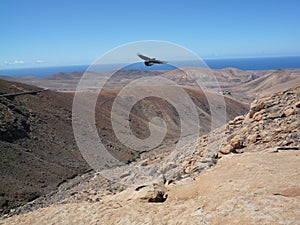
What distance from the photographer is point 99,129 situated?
129 ft

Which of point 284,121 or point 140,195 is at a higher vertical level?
point 284,121

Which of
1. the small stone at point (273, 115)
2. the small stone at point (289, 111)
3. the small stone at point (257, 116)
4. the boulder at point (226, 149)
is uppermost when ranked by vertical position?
the small stone at point (289, 111)

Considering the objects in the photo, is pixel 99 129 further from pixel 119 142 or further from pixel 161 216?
pixel 161 216

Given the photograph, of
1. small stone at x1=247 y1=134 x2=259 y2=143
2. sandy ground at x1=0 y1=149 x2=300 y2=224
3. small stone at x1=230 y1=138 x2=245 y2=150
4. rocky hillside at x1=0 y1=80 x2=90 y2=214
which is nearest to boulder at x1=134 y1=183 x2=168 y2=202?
sandy ground at x1=0 y1=149 x2=300 y2=224

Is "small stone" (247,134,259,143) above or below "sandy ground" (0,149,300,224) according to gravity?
above

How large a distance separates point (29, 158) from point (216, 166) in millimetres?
22190

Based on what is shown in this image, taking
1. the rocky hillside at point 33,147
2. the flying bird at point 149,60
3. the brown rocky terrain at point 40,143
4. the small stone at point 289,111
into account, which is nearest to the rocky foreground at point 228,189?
the small stone at point 289,111

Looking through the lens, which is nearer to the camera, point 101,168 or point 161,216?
point 161,216

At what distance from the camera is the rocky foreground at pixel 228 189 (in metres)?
6.88

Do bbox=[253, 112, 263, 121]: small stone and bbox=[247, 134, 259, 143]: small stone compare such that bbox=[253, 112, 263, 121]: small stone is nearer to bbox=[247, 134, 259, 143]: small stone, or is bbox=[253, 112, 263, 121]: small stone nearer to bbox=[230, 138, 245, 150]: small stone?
bbox=[247, 134, 259, 143]: small stone

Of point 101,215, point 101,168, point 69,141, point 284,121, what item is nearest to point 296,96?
point 284,121

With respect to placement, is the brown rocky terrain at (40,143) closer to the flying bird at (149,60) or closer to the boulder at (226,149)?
the boulder at (226,149)

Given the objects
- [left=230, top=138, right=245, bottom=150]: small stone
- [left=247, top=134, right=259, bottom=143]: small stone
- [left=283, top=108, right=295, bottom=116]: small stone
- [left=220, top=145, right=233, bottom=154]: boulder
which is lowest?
[left=220, top=145, right=233, bottom=154]: boulder

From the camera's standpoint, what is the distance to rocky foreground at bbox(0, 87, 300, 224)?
6879mm
